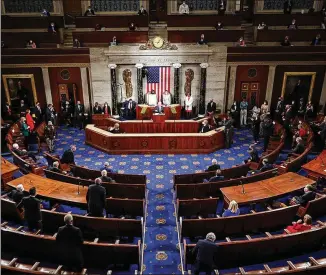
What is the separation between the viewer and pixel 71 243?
478 cm

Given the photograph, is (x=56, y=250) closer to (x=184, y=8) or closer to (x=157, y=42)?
(x=157, y=42)

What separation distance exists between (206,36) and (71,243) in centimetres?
1122

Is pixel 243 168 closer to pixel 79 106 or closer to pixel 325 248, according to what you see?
pixel 325 248

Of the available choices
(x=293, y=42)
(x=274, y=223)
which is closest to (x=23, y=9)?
(x=293, y=42)

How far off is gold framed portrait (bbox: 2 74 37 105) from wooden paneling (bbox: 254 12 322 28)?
1042 centimetres

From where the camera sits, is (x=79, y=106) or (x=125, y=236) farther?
(x=79, y=106)

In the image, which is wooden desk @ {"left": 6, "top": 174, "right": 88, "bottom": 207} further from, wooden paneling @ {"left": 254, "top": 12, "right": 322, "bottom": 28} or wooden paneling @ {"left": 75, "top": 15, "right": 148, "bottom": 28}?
wooden paneling @ {"left": 254, "top": 12, "right": 322, "bottom": 28}

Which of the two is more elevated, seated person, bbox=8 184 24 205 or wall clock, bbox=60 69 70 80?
wall clock, bbox=60 69 70 80

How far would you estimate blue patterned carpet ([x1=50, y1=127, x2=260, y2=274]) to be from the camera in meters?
6.02

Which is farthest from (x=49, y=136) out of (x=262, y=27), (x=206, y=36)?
(x=262, y=27)

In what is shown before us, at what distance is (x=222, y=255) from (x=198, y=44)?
10.2 metres

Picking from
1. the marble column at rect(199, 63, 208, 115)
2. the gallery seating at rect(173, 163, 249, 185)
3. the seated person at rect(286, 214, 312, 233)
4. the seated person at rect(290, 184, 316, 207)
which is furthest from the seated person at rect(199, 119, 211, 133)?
the seated person at rect(286, 214, 312, 233)

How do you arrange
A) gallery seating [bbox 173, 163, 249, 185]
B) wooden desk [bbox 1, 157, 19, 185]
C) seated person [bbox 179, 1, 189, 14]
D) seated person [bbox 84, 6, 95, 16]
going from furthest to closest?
seated person [bbox 179, 1, 189, 14] < seated person [bbox 84, 6, 95, 16] < wooden desk [bbox 1, 157, 19, 185] < gallery seating [bbox 173, 163, 249, 185]

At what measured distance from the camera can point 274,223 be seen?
6258 millimetres
